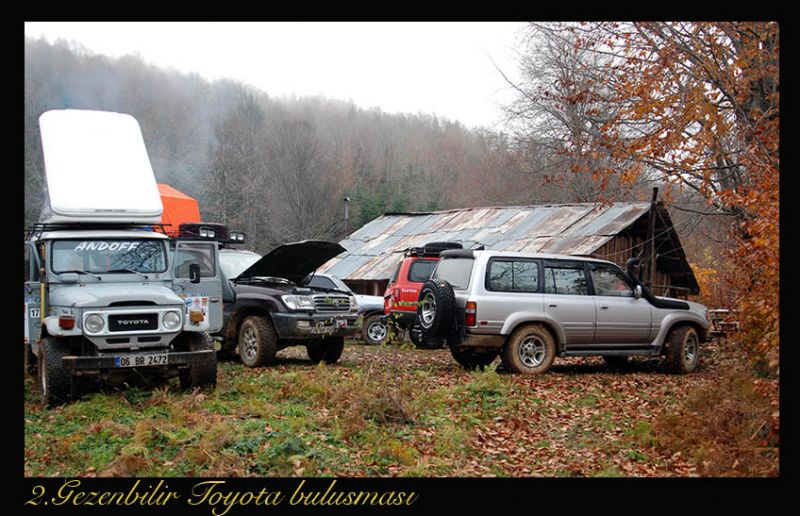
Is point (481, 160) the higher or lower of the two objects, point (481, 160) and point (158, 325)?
the higher

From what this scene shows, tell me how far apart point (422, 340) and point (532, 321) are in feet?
6.16

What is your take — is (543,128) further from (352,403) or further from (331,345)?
(352,403)

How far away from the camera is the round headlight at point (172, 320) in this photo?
10.1 m

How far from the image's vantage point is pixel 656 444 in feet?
27.1

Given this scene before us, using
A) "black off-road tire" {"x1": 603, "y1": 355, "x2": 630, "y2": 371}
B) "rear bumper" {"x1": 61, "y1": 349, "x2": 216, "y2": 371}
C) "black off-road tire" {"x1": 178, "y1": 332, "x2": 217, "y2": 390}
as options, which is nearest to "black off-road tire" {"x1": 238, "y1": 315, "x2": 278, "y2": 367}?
"black off-road tire" {"x1": 178, "y1": 332, "x2": 217, "y2": 390}

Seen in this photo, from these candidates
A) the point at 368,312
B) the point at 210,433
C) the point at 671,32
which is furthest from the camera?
the point at 368,312

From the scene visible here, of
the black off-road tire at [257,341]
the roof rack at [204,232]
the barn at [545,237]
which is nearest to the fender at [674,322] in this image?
the barn at [545,237]

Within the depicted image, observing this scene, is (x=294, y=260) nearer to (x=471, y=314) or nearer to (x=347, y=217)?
(x=471, y=314)

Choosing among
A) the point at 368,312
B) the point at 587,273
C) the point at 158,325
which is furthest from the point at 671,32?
the point at 368,312

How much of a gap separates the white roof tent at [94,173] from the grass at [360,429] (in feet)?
8.57

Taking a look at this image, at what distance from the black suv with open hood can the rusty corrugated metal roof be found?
7.33 metres

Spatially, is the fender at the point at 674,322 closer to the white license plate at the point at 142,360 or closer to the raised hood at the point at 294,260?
the raised hood at the point at 294,260

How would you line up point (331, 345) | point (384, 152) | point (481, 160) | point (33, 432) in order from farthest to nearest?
1. point (384, 152)
2. point (481, 160)
3. point (331, 345)
4. point (33, 432)

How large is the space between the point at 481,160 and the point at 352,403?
45.3 meters
